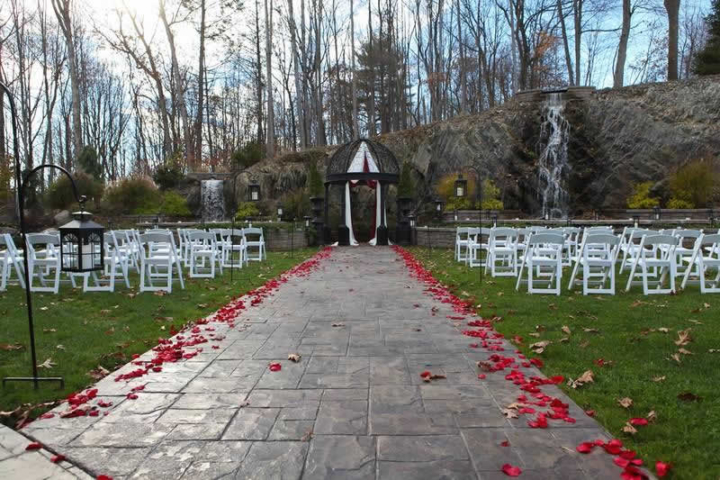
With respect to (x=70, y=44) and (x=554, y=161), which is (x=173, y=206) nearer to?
(x=70, y=44)

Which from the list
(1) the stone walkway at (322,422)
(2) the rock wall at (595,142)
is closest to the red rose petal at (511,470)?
(1) the stone walkway at (322,422)

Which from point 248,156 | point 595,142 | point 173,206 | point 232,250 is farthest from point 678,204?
point 173,206

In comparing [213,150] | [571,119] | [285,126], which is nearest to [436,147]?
[571,119]

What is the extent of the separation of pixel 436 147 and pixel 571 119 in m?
6.78

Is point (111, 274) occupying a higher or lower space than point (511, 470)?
higher

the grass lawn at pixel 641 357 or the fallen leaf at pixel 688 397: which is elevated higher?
the fallen leaf at pixel 688 397

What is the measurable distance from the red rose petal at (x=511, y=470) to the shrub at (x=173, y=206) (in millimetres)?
25273

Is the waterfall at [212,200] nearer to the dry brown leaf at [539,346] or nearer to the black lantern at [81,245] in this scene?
the black lantern at [81,245]

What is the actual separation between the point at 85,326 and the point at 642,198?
71.3 ft

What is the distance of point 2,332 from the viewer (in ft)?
15.9

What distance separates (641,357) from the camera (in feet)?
12.7

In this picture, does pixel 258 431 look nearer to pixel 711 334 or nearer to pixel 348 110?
pixel 711 334

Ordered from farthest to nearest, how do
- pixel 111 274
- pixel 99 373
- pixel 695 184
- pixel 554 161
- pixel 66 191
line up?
1. pixel 554 161
2. pixel 66 191
3. pixel 695 184
4. pixel 111 274
5. pixel 99 373

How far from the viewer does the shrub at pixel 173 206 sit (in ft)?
82.5
